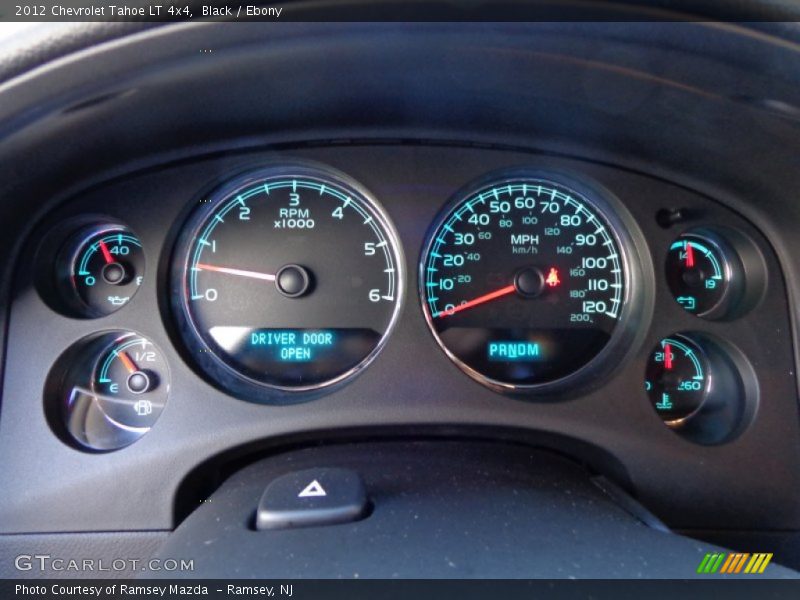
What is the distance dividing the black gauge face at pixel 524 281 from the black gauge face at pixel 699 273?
0.19 metres

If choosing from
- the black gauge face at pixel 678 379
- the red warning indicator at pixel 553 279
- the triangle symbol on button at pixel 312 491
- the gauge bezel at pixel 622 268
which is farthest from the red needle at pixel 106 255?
the black gauge face at pixel 678 379

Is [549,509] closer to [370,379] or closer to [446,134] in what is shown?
[370,379]

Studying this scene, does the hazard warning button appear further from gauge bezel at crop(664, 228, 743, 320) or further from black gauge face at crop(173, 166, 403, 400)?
gauge bezel at crop(664, 228, 743, 320)

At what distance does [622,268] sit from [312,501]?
140 centimetres

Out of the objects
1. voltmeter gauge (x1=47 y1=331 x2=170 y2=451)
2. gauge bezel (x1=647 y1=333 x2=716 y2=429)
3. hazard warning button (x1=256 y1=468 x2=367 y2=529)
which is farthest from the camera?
gauge bezel (x1=647 y1=333 x2=716 y2=429)

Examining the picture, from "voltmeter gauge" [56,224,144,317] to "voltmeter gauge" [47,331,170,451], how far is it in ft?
0.45

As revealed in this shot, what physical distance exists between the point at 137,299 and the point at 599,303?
157 cm

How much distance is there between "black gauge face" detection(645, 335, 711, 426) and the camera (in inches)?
89.7

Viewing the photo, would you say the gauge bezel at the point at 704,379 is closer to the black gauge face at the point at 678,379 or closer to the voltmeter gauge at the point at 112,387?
the black gauge face at the point at 678,379

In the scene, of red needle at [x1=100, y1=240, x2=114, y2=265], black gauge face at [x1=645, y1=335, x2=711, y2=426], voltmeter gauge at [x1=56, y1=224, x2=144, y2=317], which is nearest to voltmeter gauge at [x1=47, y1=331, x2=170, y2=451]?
voltmeter gauge at [x1=56, y1=224, x2=144, y2=317]

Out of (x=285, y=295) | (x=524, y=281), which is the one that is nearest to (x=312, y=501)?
(x=285, y=295)

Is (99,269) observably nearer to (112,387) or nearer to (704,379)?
(112,387)

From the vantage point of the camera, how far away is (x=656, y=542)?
151 cm

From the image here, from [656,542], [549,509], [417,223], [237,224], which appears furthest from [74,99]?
[656,542]
